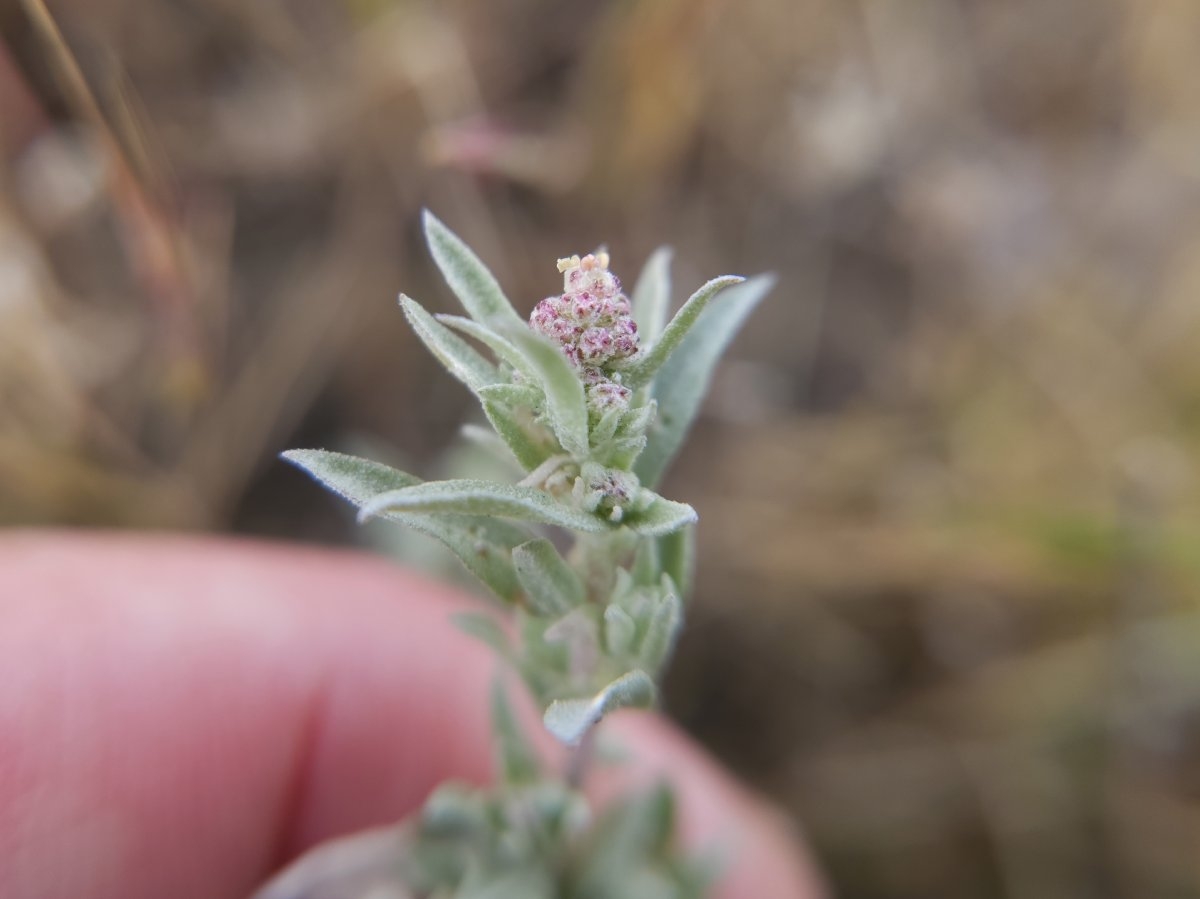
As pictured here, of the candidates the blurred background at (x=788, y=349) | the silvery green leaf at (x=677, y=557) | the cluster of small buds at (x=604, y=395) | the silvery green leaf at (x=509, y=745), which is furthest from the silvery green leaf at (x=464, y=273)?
the blurred background at (x=788, y=349)

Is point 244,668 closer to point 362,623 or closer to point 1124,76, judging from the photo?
point 362,623

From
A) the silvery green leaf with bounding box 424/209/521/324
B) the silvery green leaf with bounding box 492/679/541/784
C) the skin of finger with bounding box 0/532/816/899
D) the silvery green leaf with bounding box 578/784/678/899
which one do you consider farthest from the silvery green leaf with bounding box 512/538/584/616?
the skin of finger with bounding box 0/532/816/899

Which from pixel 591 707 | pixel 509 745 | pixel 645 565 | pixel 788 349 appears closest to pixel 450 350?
pixel 645 565

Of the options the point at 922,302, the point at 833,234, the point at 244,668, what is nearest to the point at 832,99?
the point at 833,234

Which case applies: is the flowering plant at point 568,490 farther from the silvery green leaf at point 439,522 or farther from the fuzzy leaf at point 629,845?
the fuzzy leaf at point 629,845

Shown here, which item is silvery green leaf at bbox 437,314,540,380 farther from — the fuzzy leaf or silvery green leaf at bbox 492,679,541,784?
the fuzzy leaf

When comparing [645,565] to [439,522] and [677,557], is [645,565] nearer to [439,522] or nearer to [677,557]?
[677,557]
